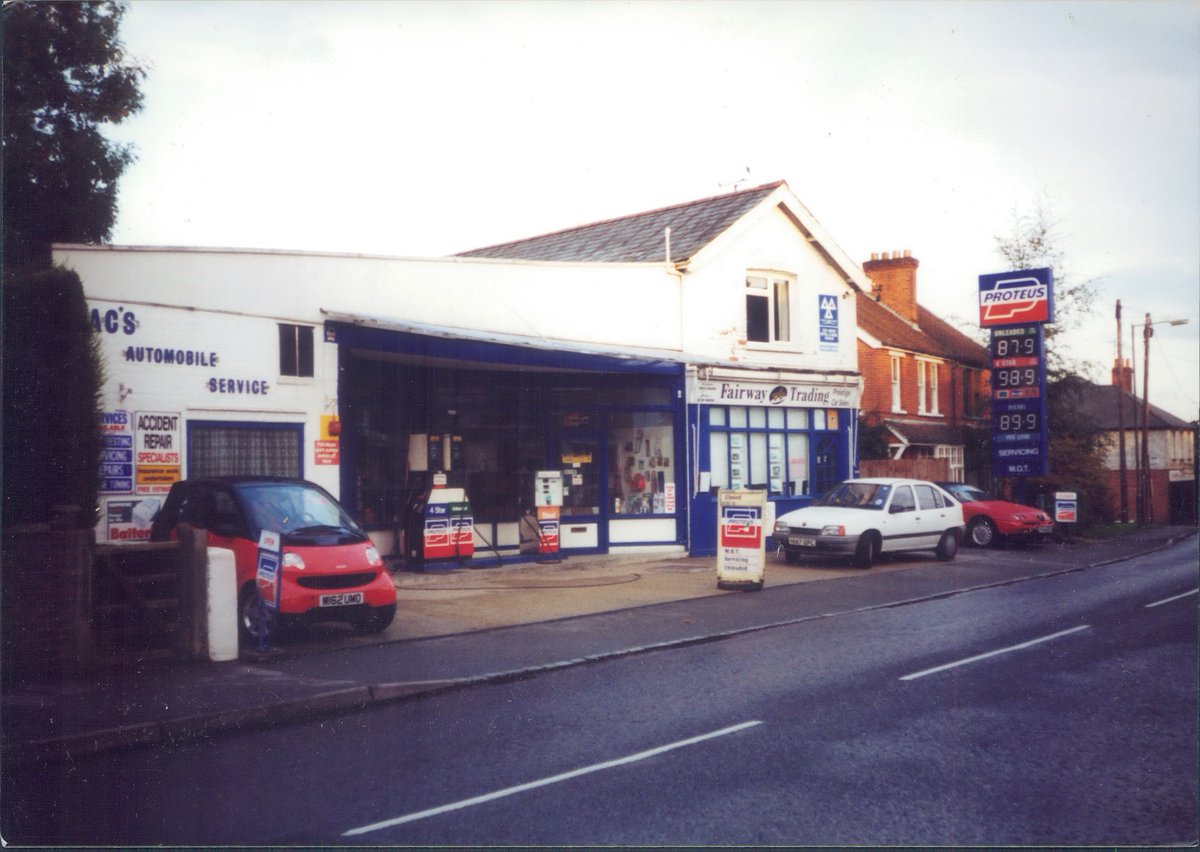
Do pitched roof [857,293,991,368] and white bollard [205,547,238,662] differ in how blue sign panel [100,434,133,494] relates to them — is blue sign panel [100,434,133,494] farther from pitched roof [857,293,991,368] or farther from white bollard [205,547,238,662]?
Answer: pitched roof [857,293,991,368]

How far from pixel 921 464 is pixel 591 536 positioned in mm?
13068

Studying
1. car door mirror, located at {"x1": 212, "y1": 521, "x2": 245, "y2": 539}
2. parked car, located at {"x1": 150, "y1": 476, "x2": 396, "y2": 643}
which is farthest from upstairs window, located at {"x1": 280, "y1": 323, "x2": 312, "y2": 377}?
car door mirror, located at {"x1": 212, "y1": 521, "x2": 245, "y2": 539}

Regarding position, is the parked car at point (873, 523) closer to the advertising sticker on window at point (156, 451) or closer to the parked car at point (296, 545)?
the parked car at point (296, 545)

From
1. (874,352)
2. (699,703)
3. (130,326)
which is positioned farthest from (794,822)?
(874,352)

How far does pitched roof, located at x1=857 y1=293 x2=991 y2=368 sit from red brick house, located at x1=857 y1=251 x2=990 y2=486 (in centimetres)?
5

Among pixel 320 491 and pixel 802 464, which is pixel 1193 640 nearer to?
pixel 320 491

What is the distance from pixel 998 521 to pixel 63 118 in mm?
21274

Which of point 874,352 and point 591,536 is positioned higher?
point 874,352

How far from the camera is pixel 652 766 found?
6512 millimetres

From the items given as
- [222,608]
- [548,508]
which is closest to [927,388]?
[548,508]

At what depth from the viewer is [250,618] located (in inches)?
427

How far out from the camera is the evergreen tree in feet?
48.7

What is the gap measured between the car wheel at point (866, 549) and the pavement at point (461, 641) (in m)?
0.31

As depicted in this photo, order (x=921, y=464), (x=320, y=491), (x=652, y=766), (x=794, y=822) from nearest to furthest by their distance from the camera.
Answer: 1. (x=794, y=822)
2. (x=652, y=766)
3. (x=320, y=491)
4. (x=921, y=464)
